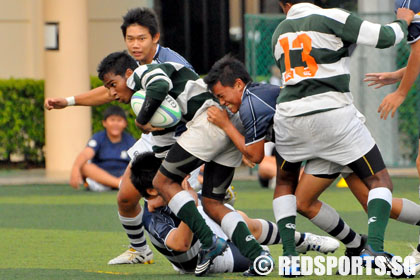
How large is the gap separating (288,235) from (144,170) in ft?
4.15

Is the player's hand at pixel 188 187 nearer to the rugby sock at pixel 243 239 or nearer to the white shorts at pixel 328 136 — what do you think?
the rugby sock at pixel 243 239

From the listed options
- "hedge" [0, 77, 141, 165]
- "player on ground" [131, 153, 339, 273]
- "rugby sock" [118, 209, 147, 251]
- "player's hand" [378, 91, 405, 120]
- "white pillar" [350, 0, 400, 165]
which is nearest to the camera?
"player's hand" [378, 91, 405, 120]

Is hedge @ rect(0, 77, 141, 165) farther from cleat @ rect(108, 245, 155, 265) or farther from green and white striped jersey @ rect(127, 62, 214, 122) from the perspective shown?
green and white striped jersey @ rect(127, 62, 214, 122)

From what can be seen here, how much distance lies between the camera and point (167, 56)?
766 centimetres

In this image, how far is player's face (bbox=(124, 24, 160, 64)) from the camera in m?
7.59

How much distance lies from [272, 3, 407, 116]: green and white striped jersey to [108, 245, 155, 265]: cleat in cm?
190

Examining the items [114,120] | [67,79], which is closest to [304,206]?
[114,120]

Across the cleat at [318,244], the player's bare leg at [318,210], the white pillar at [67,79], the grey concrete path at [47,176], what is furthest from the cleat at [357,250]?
the white pillar at [67,79]

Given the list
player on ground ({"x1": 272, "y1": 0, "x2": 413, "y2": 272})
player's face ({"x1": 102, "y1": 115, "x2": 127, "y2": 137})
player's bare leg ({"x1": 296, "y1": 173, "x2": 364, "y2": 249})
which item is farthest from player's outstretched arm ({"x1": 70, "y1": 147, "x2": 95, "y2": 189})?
player on ground ({"x1": 272, "y1": 0, "x2": 413, "y2": 272})

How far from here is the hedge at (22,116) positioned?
55.9ft

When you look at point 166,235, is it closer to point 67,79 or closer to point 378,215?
point 378,215

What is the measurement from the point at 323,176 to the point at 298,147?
1.02 ft

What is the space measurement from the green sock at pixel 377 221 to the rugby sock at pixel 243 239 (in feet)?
2.47

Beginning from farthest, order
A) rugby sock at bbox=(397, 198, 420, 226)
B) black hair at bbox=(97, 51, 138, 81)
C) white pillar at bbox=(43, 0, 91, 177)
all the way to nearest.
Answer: white pillar at bbox=(43, 0, 91, 177) → black hair at bbox=(97, 51, 138, 81) → rugby sock at bbox=(397, 198, 420, 226)
